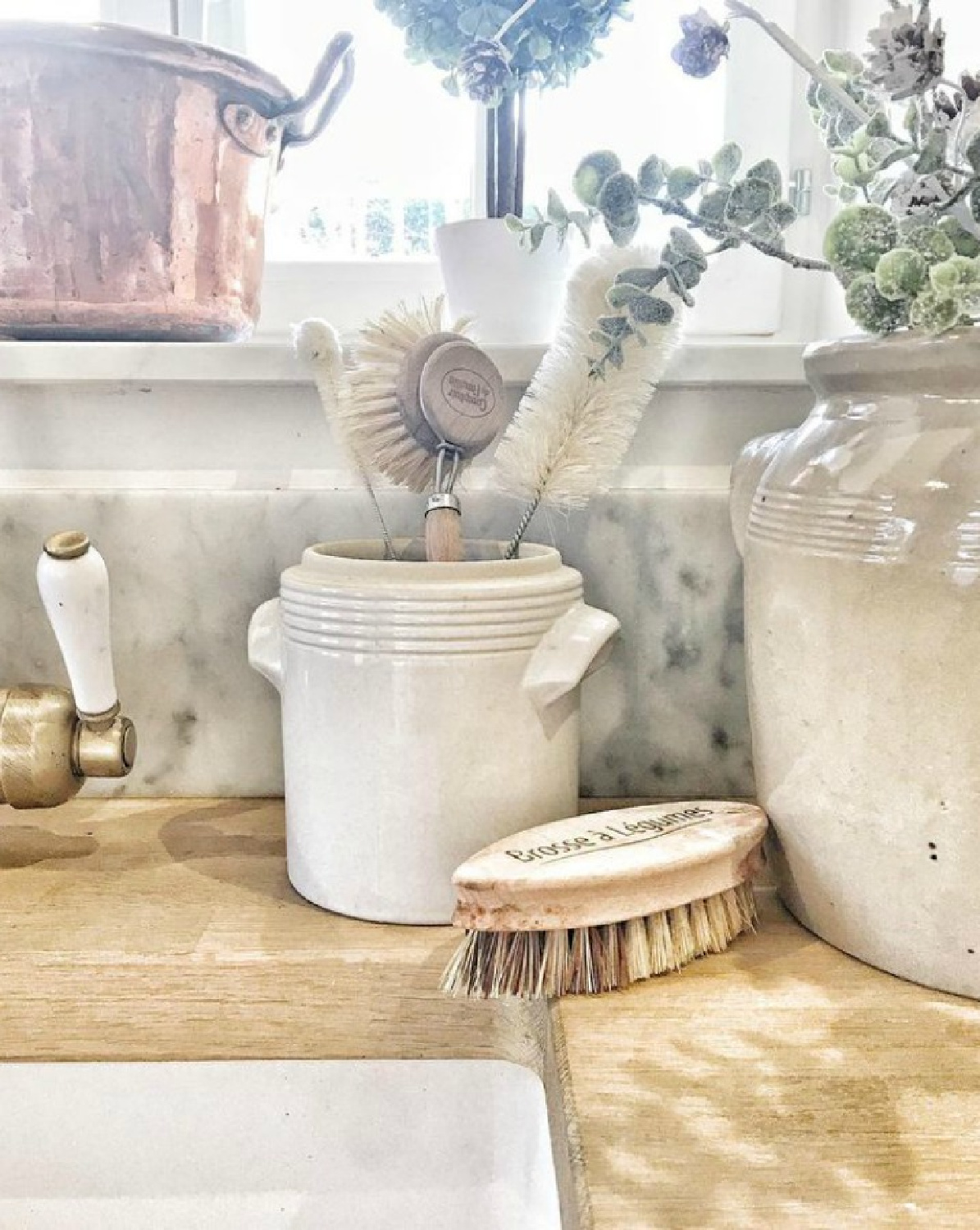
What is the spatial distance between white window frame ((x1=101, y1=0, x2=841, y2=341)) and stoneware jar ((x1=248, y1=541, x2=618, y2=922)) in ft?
1.07

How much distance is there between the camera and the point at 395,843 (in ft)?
1.66

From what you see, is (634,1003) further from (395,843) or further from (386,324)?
(386,324)

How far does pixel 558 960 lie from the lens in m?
0.44

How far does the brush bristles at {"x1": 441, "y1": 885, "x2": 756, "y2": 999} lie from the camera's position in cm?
44

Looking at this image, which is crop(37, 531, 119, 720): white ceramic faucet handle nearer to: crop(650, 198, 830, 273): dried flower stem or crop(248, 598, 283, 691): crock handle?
crop(248, 598, 283, 691): crock handle

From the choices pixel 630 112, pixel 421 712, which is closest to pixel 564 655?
pixel 421 712

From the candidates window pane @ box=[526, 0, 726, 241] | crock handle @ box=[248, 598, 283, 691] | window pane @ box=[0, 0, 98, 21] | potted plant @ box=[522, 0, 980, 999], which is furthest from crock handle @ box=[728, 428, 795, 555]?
window pane @ box=[0, 0, 98, 21]

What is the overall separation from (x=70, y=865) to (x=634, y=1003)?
318mm

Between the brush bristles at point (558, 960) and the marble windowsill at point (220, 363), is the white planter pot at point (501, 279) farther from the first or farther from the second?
the brush bristles at point (558, 960)

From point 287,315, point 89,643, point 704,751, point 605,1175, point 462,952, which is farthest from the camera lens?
point 287,315

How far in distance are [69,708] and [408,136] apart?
49cm

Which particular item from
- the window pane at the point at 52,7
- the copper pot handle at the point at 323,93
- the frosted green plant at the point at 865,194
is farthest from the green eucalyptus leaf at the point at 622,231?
the window pane at the point at 52,7

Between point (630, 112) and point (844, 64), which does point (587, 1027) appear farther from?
point (630, 112)

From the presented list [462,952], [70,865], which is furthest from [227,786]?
[462,952]
